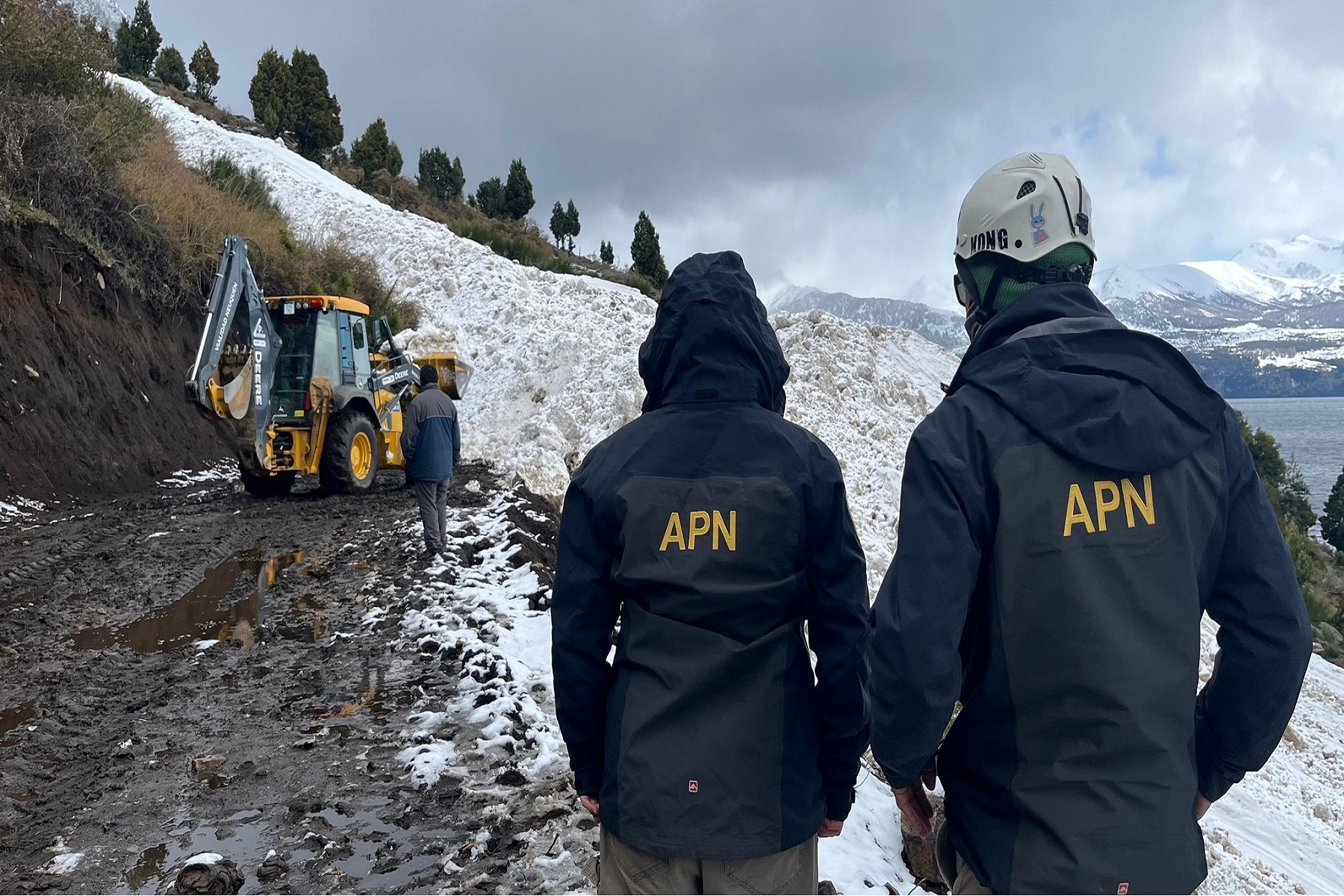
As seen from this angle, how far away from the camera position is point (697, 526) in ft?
7.08

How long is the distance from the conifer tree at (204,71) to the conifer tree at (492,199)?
1481 cm

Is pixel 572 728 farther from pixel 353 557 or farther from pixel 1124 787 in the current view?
pixel 353 557

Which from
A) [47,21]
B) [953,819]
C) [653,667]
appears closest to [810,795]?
[953,819]

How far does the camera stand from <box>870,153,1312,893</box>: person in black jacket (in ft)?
5.58

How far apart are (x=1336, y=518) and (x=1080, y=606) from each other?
50.8 meters

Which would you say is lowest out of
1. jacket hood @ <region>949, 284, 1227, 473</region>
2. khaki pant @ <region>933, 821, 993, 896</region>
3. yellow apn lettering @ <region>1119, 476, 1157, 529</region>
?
khaki pant @ <region>933, 821, 993, 896</region>

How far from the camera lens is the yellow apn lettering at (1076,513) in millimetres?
1713

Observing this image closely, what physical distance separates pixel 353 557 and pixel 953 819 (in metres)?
8.34

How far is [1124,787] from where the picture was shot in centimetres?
170

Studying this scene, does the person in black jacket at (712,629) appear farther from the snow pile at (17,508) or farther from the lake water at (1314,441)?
the lake water at (1314,441)

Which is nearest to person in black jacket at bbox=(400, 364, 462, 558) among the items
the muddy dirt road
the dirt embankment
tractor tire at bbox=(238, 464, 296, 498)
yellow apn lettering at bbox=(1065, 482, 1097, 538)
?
the muddy dirt road

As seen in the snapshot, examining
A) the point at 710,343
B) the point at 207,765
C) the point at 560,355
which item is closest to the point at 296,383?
the point at 560,355

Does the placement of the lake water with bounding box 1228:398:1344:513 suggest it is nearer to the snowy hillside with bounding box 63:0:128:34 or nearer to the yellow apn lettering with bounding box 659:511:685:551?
the snowy hillside with bounding box 63:0:128:34

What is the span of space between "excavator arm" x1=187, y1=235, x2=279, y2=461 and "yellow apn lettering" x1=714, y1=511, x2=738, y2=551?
10075mm
